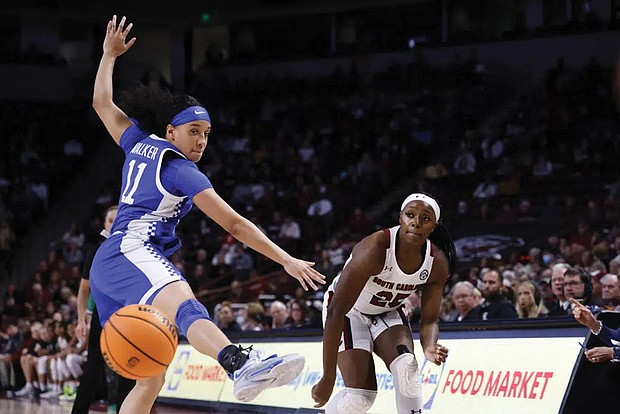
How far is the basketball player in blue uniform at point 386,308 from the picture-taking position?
5.96m

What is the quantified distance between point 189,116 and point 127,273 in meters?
0.93

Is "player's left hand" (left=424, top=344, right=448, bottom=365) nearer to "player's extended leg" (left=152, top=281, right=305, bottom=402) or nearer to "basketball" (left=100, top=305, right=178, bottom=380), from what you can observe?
"player's extended leg" (left=152, top=281, right=305, bottom=402)

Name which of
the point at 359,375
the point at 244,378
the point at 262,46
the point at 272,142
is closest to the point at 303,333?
the point at 359,375

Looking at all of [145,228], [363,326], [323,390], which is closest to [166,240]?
[145,228]

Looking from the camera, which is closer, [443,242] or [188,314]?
[188,314]

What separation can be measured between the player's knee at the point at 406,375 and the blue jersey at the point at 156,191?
1661 mm

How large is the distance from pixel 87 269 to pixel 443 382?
3129mm

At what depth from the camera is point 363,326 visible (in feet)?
21.1

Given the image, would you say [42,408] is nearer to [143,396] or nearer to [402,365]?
[143,396]

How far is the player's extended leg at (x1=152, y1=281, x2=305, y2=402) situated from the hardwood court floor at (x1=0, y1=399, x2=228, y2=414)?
6.66 metres

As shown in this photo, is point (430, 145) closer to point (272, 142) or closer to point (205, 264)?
point (272, 142)

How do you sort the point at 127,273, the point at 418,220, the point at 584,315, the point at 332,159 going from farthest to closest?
the point at 332,159 → the point at 584,315 → the point at 418,220 → the point at 127,273

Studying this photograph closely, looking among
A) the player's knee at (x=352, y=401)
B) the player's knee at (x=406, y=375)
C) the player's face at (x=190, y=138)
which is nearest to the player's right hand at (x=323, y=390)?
the player's knee at (x=352, y=401)

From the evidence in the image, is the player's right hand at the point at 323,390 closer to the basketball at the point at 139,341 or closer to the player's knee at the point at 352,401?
the player's knee at the point at 352,401
